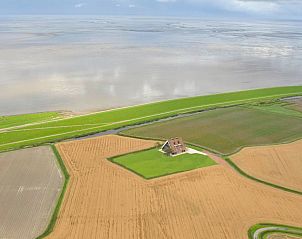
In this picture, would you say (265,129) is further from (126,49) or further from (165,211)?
(126,49)

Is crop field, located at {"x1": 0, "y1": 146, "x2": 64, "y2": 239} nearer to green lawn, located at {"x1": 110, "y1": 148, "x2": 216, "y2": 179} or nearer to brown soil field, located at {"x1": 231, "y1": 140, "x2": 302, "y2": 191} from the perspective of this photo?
green lawn, located at {"x1": 110, "y1": 148, "x2": 216, "y2": 179}

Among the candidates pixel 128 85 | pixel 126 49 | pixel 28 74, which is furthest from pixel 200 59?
pixel 28 74

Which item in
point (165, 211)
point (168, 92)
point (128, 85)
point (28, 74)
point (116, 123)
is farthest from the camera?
point (28, 74)

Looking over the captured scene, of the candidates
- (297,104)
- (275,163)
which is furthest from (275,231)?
(297,104)

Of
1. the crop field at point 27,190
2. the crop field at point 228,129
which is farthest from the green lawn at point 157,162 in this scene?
the crop field at point 27,190

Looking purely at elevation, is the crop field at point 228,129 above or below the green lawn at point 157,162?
below

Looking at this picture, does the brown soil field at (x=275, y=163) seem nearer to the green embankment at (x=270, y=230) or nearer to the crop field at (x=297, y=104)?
the green embankment at (x=270, y=230)
